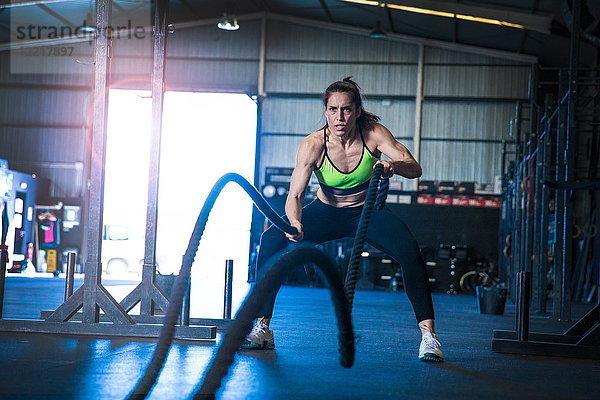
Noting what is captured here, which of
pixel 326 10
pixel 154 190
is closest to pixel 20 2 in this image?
pixel 326 10

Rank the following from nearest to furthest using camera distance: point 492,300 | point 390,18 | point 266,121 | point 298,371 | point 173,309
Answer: point 173,309, point 298,371, point 492,300, point 390,18, point 266,121

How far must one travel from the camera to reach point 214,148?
57.1ft

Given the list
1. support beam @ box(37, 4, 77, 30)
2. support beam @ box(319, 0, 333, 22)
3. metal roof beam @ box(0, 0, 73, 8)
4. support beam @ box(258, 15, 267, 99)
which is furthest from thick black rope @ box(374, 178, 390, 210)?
support beam @ box(37, 4, 77, 30)

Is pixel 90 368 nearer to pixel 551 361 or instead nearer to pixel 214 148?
pixel 551 361

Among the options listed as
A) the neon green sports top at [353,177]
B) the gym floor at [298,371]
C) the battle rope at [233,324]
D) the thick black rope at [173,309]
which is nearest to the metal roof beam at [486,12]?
the gym floor at [298,371]

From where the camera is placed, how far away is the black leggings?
344 cm

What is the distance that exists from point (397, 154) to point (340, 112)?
1.09ft

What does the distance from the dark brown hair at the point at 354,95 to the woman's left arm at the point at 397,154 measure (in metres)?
0.05

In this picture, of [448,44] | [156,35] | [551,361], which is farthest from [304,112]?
[551,361]

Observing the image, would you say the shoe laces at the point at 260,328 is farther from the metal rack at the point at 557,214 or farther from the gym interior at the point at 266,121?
the gym interior at the point at 266,121

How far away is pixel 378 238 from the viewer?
3.46 m

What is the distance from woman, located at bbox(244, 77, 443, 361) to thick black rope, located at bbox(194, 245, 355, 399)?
3.57 ft
